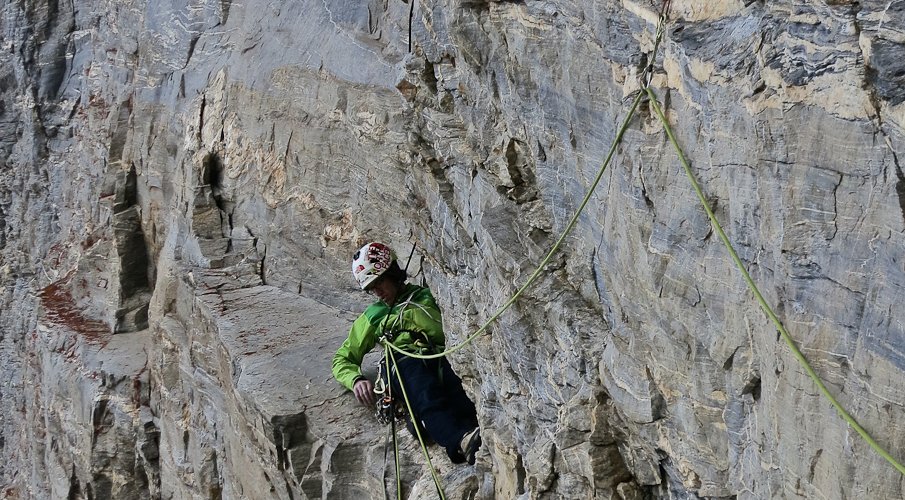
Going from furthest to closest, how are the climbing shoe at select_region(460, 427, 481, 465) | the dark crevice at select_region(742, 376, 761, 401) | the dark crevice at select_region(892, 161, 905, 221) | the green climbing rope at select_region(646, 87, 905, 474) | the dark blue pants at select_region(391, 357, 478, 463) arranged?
the dark blue pants at select_region(391, 357, 478, 463) → the climbing shoe at select_region(460, 427, 481, 465) → the dark crevice at select_region(742, 376, 761, 401) → the green climbing rope at select_region(646, 87, 905, 474) → the dark crevice at select_region(892, 161, 905, 221)

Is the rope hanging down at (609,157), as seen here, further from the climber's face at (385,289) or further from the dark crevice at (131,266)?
the dark crevice at (131,266)

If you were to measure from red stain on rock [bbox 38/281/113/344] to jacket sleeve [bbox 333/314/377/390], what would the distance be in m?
6.50

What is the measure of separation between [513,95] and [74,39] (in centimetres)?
1426

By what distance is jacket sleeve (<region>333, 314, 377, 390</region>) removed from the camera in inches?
285

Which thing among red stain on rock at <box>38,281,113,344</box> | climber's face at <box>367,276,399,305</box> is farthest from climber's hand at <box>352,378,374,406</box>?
red stain on rock at <box>38,281,113,344</box>

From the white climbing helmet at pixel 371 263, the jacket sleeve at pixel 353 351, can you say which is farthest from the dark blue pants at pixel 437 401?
the white climbing helmet at pixel 371 263

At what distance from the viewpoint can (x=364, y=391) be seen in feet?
23.7

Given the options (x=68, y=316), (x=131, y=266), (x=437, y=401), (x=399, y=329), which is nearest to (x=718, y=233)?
(x=437, y=401)

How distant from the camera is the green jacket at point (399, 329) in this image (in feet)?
23.3

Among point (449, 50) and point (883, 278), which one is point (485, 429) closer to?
point (449, 50)

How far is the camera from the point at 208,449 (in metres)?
9.41

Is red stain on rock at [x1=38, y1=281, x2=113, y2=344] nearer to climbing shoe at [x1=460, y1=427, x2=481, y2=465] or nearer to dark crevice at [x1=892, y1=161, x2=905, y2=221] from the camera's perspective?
climbing shoe at [x1=460, y1=427, x2=481, y2=465]

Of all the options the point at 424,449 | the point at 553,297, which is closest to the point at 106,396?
the point at 424,449

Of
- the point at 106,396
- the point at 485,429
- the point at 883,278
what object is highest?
the point at 883,278
